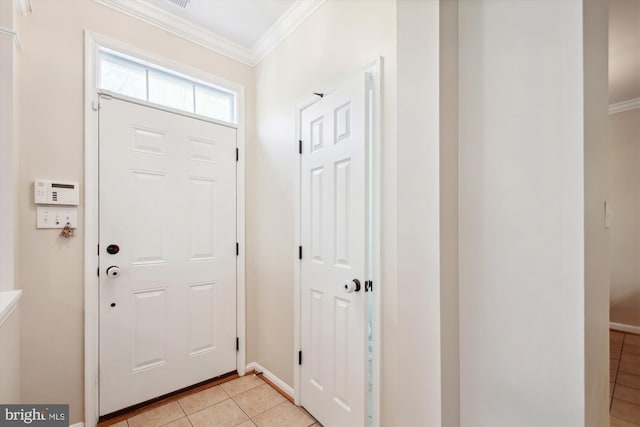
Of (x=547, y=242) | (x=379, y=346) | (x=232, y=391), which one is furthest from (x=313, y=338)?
(x=547, y=242)

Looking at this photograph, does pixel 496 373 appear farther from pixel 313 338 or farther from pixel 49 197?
pixel 49 197

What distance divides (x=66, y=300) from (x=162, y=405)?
99 centimetres

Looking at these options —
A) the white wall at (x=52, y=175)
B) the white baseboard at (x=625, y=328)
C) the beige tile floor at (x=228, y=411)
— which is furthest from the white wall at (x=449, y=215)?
the white baseboard at (x=625, y=328)

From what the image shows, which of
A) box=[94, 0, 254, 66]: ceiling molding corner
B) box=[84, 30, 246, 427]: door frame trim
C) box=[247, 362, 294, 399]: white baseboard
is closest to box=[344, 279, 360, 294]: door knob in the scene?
box=[247, 362, 294, 399]: white baseboard

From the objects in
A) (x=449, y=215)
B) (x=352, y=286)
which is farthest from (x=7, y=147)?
(x=449, y=215)

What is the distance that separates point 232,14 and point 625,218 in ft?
16.0

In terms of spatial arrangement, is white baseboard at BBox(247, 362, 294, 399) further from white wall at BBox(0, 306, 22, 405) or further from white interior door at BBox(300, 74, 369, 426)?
white wall at BBox(0, 306, 22, 405)

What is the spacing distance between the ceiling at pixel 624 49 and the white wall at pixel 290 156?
1926mm

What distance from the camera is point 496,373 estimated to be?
1194 mm

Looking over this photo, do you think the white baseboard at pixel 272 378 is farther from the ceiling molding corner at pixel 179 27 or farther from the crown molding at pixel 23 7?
the crown molding at pixel 23 7

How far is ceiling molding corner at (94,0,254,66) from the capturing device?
195 centimetres

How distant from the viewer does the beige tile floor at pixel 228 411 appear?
6.02 feet

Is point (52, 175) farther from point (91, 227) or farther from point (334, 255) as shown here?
point (334, 255)

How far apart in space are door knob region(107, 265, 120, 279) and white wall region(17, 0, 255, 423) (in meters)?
0.14
